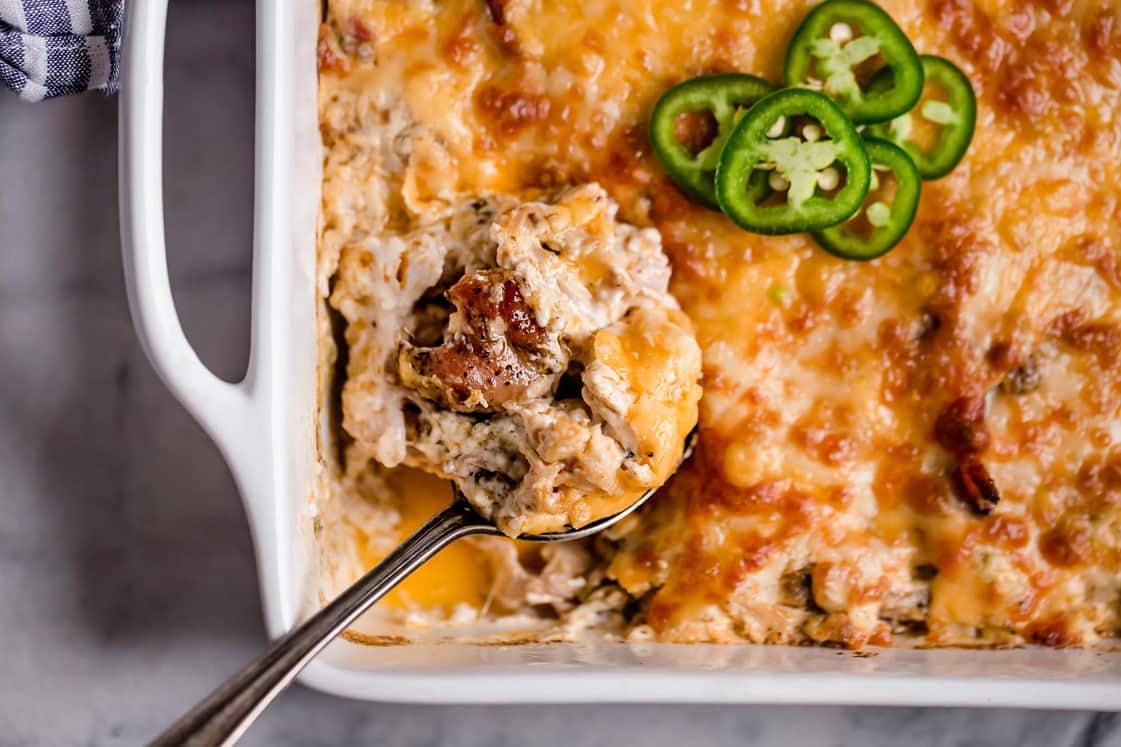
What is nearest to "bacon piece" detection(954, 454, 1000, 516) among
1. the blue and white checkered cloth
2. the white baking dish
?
the white baking dish

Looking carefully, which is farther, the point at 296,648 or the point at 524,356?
the point at 524,356

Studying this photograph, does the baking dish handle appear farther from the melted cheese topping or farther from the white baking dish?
the melted cheese topping

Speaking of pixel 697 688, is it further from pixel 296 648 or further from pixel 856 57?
pixel 856 57

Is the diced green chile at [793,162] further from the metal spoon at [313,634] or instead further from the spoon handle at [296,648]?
the spoon handle at [296,648]

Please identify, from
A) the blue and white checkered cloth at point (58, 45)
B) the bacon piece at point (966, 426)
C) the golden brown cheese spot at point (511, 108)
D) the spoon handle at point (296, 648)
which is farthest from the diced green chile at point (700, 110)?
the blue and white checkered cloth at point (58, 45)

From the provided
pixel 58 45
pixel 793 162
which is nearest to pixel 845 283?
pixel 793 162

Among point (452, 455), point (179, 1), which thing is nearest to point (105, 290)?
point (179, 1)
